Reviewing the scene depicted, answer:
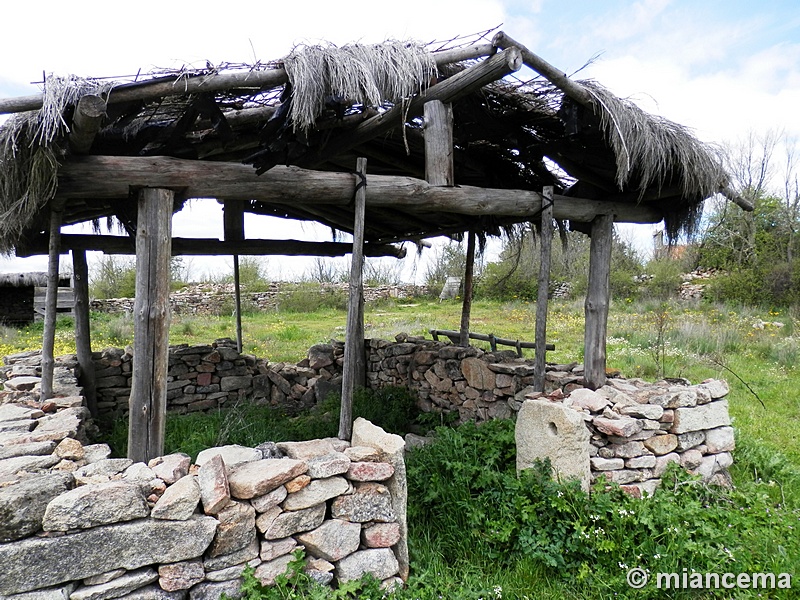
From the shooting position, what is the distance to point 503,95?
4.21 meters

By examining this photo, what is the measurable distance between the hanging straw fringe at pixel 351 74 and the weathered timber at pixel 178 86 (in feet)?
0.48

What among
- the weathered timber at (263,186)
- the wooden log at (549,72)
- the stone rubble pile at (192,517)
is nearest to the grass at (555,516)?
the stone rubble pile at (192,517)

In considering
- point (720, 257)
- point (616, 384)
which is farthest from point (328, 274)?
point (616, 384)

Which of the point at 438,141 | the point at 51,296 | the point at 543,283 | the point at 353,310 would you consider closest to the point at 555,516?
the point at 353,310

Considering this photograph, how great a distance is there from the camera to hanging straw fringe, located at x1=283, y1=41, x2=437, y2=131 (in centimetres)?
312

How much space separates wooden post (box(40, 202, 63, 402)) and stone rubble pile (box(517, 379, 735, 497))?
12.6 feet

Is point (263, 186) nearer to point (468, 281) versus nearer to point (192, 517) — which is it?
point (192, 517)

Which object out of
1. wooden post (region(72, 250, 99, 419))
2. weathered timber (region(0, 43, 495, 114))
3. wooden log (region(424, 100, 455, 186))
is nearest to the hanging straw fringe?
weathered timber (region(0, 43, 495, 114))

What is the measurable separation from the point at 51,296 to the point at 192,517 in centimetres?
282

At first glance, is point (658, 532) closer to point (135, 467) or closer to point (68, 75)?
point (135, 467)

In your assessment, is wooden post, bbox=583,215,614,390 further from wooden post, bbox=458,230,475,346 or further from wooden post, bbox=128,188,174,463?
wooden post, bbox=128,188,174,463

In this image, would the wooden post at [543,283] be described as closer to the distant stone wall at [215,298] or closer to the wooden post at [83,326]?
the wooden post at [83,326]

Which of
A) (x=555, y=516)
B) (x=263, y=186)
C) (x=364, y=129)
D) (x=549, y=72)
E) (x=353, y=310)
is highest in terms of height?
(x=549, y=72)

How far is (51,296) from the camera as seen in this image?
4312mm
